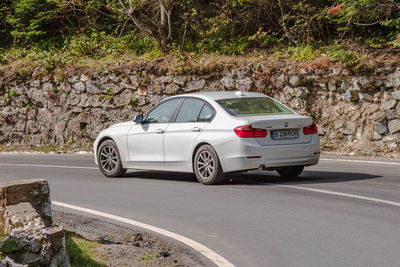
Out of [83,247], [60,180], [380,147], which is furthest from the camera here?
[380,147]

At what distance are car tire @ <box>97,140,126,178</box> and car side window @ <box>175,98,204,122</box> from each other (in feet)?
5.42

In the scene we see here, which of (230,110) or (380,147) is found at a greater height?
(230,110)

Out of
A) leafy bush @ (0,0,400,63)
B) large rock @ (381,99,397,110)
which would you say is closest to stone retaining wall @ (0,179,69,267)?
large rock @ (381,99,397,110)

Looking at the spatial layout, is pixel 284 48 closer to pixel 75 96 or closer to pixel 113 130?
pixel 75 96

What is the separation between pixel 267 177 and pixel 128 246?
545cm

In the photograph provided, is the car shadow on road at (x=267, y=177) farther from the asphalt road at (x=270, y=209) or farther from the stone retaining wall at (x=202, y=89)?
the stone retaining wall at (x=202, y=89)

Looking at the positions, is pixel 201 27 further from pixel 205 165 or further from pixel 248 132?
pixel 248 132

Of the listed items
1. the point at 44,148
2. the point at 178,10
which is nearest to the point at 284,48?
the point at 178,10

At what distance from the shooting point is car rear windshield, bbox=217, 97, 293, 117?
10586mm

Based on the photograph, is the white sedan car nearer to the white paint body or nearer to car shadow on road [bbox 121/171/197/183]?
the white paint body

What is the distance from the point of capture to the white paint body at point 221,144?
9984mm

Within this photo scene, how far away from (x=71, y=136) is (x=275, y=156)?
11683 millimetres

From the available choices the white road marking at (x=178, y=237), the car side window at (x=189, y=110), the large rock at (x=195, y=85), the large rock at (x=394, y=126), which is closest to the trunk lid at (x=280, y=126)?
the car side window at (x=189, y=110)

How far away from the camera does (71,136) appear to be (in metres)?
20.5
